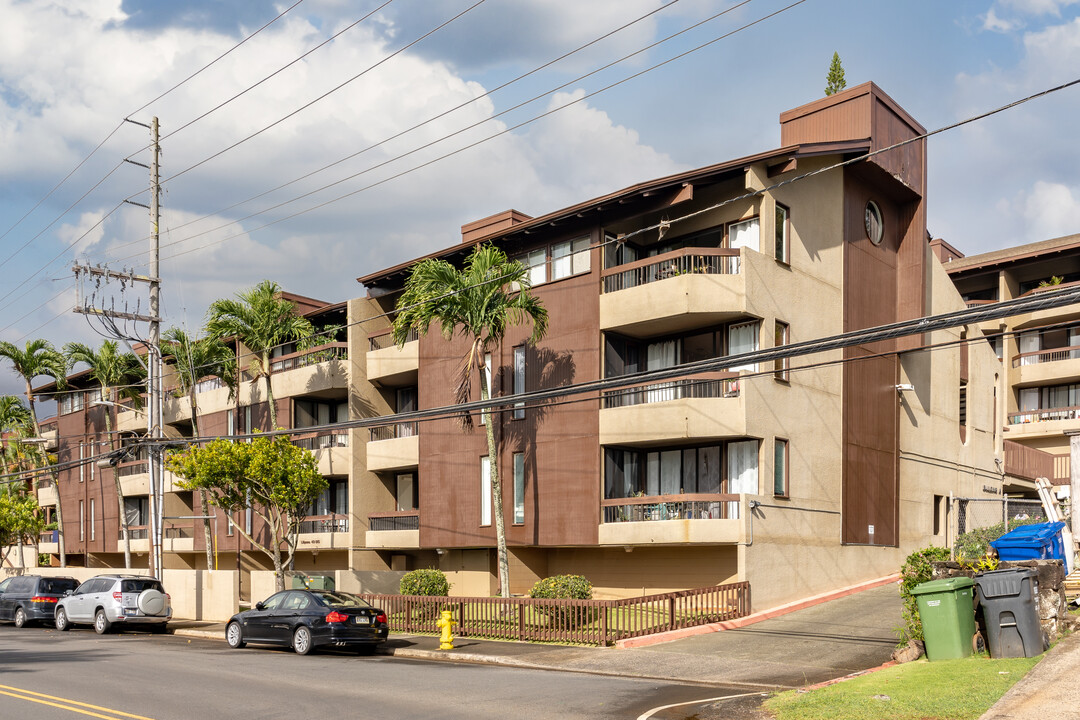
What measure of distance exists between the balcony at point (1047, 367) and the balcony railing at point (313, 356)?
3260 centimetres

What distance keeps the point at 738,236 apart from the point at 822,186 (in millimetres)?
3804

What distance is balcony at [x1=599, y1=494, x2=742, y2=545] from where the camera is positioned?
2753cm

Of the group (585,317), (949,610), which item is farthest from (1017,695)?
(585,317)

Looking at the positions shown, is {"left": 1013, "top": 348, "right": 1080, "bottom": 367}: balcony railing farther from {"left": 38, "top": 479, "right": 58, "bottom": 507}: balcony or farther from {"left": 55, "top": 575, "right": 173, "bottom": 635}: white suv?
{"left": 38, "top": 479, "right": 58, "bottom": 507}: balcony

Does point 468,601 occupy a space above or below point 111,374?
below

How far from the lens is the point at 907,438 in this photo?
116 ft

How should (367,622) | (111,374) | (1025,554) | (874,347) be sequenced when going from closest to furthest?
(1025,554) → (367,622) → (874,347) → (111,374)

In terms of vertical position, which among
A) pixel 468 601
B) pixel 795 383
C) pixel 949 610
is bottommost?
pixel 468 601

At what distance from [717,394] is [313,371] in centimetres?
1878

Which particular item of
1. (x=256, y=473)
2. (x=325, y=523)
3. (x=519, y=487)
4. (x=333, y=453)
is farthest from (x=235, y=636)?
(x=325, y=523)

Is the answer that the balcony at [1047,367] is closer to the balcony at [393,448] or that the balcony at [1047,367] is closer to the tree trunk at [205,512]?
the balcony at [393,448]

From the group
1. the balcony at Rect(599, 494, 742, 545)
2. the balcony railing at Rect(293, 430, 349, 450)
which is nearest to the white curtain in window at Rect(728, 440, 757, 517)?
the balcony at Rect(599, 494, 742, 545)

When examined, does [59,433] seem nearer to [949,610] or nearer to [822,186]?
[822,186]

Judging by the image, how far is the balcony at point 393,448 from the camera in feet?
122
